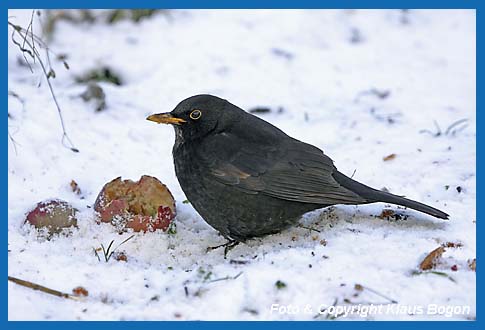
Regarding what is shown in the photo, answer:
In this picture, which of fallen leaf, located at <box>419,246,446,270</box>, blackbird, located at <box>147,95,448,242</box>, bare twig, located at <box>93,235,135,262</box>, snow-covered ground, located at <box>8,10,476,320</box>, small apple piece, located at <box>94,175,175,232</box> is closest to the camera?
snow-covered ground, located at <box>8,10,476,320</box>

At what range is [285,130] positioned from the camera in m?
5.83

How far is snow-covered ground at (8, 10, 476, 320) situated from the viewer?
3396mm

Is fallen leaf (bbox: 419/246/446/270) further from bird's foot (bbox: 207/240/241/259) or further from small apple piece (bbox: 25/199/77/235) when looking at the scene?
small apple piece (bbox: 25/199/77/235)

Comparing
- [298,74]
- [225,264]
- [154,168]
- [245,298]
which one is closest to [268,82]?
[298,74]

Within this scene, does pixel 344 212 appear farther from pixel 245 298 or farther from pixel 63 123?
pixel 63 123

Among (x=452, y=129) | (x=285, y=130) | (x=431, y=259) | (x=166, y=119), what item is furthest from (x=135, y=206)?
(x=452, y=129)

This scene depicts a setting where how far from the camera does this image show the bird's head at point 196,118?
4.33 metres

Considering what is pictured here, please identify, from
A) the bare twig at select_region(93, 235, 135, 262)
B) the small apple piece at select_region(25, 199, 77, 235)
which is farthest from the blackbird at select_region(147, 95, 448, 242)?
the small apple piece at select_region(25, 199, 77, 235)

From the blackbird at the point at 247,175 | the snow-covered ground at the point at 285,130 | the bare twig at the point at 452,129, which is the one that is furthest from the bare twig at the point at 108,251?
the bare twig at the point at 452,129

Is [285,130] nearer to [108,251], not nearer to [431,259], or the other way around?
[108,251]

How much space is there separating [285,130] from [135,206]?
1.85 meters

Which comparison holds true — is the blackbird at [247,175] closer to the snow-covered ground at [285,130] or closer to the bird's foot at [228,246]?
the bird's foot at [228,246]

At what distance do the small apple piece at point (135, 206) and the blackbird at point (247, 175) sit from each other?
0.18 metres

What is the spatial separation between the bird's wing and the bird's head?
10 cm
